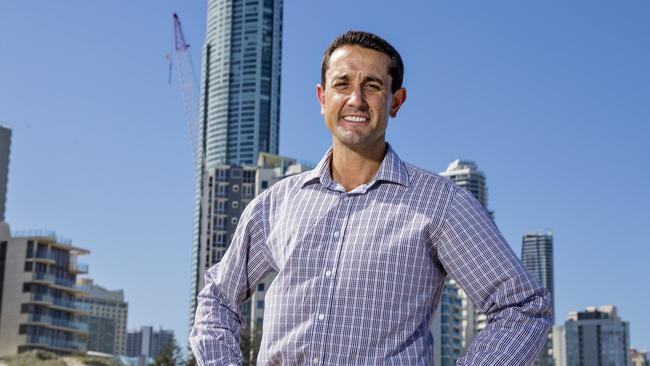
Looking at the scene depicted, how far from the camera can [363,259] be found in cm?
355

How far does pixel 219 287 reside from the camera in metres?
3.94

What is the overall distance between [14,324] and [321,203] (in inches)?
4350

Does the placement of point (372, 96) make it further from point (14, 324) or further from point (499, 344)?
point (14, 324)

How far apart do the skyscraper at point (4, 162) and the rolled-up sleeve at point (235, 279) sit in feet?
468

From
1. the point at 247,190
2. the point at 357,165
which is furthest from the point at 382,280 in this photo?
the point at 247,190

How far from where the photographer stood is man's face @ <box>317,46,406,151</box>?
12.3 ft

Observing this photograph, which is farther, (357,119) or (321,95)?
(321,95)

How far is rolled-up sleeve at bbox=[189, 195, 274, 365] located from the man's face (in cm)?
42

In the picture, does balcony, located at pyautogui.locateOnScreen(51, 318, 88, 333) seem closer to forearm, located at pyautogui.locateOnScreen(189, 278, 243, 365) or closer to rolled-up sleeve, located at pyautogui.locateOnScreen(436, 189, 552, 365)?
forearm, located at pyautogui.locateOnScreen(189, 278, 243, 365)

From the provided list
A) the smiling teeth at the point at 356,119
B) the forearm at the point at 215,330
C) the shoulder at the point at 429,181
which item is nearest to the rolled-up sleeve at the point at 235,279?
the forearm at the point at 215,330

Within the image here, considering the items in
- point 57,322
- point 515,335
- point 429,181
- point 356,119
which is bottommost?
point 515,335

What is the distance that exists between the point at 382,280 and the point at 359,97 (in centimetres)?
64

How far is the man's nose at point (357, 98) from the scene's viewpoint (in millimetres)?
3742

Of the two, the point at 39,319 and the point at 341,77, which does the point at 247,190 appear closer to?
the point at 39,319
